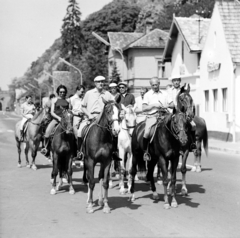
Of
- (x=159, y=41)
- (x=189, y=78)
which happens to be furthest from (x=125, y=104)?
(x=159, y=41)

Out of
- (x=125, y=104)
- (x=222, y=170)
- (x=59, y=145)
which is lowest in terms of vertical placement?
(x=222, y=170)

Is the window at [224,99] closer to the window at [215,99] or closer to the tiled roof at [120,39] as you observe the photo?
the window at [215,99]

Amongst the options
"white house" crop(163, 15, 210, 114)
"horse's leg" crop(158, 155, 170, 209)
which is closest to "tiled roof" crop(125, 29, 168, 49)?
"white house" crop(163, 15, 210, 114)

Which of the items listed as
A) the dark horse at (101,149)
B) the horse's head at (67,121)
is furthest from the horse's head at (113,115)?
the horse's head at (67,121)

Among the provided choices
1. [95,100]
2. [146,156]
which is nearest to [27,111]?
[95,100]

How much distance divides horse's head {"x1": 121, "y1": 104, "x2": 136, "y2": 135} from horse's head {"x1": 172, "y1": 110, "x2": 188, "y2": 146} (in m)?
2.70

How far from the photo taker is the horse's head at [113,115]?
29.7ft

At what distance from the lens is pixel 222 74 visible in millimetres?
31016

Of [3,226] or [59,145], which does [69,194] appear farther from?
[3,226]

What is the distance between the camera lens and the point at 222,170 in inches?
616

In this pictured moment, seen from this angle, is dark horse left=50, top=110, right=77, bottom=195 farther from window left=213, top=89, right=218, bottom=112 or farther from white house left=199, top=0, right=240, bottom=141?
window left=213, top=89, right=218, bottom=112

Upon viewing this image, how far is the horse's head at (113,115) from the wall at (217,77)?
65.4 feet

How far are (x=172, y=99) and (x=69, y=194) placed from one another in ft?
10.1

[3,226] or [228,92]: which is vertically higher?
[228,92]
